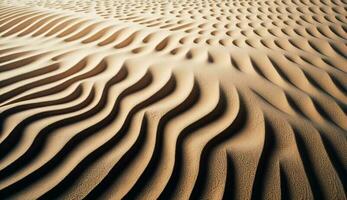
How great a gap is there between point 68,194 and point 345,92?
200 cm

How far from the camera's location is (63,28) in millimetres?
3289

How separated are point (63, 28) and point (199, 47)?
5.73ft

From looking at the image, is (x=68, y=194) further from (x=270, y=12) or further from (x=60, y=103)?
(x=270, y=12)

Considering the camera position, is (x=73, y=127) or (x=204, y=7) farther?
(x=204, y=7)

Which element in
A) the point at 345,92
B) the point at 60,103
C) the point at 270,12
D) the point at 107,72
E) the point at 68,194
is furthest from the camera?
the point at 270,12

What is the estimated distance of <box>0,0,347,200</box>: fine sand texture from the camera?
4.44 ft

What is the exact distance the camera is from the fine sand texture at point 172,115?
4.44 feet

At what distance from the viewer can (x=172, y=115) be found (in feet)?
5.76

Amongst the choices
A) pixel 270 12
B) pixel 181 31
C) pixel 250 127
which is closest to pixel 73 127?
pixel 250 127

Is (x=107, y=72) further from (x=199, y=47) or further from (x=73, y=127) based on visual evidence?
(x=199, y=47)

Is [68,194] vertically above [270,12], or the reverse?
[270,12]

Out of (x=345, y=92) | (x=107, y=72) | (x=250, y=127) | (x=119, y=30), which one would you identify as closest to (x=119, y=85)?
(x=107, y=72)

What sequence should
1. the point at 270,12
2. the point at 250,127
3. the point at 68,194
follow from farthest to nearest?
the point at 270,12 < the point at 250,127 < the point at 68,194

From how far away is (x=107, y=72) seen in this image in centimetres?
223
